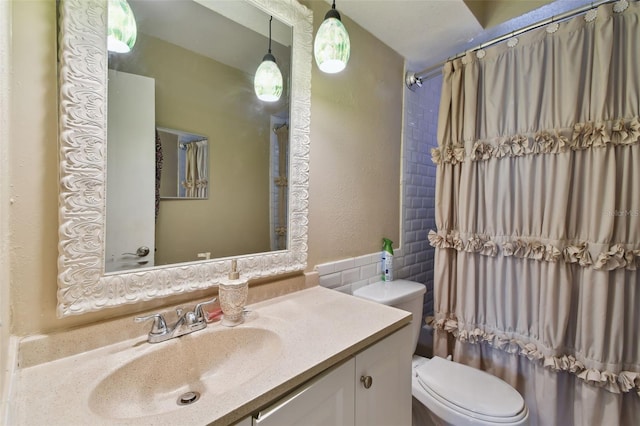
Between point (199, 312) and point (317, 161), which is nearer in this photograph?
point (199, 312)

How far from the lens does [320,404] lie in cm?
67

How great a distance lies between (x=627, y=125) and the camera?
3.64ft

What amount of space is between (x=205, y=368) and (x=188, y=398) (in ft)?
0.27

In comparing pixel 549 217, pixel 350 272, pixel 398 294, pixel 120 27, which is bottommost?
pixel 398 294

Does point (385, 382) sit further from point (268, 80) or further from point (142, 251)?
point (268, 80)

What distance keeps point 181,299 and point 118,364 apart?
235 millimetres

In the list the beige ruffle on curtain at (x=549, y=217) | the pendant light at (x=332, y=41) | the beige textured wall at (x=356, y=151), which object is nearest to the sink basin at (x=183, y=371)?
the beige textured wall at (x=356, y=151)

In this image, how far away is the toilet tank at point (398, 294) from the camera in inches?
54.2

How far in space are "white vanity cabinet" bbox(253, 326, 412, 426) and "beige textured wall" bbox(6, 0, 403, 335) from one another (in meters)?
0.49

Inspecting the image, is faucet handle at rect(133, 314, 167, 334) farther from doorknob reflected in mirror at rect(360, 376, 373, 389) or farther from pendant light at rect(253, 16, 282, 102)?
pendant light at rect(253, 16, 282, 102)

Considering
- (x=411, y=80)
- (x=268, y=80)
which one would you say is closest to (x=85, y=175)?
(x=268, y=80)

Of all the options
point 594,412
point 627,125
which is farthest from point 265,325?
point 627,125

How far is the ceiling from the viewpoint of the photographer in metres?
1.34

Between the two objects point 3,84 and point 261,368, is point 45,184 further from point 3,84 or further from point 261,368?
point 261,368
